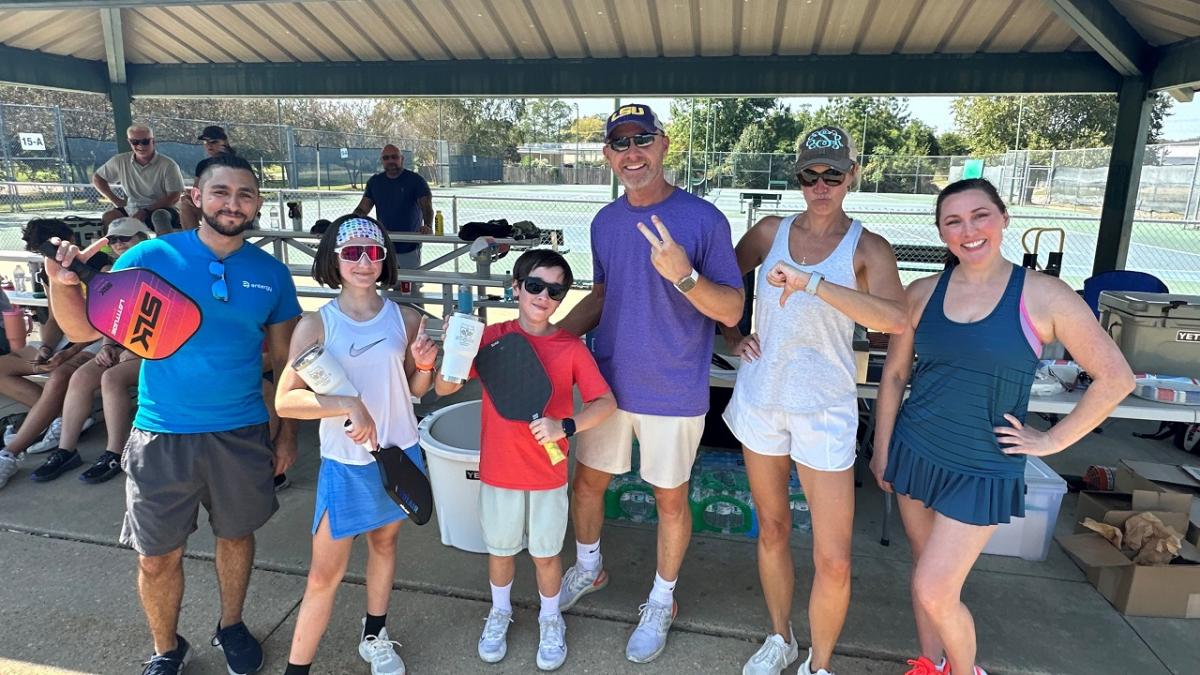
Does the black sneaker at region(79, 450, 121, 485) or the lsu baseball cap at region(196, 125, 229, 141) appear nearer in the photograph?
the black sneaker at region(79, 450, 121, 485)

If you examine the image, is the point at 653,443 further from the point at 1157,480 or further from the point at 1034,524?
the point at 1157,480

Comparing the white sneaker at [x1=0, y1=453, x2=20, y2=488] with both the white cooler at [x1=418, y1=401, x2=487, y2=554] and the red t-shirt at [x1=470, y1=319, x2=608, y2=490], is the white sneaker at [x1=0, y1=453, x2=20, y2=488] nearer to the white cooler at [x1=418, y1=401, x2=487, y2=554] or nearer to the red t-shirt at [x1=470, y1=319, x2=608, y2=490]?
the white cooler at [x1=418, y1=401, x2=487, y2=554]

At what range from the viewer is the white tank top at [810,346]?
2.16 meters

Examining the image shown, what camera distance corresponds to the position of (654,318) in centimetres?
238

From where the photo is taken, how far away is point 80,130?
25797 millimetres

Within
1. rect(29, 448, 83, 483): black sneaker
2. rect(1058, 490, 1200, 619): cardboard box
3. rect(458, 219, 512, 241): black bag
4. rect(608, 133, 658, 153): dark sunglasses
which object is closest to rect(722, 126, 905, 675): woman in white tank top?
rect(608, 133, 658, 153): dark sunglasses

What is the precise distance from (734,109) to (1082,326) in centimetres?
3937

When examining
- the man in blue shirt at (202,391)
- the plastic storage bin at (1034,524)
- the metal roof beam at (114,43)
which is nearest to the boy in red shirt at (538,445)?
the man in blue shirt at (202,391)

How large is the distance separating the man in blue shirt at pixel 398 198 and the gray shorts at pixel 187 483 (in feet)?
16.6

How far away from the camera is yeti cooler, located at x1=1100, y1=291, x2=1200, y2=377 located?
322 centimetres

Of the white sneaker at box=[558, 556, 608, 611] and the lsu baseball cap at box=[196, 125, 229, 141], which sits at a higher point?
the lsu baseball cap at box=[196, 125, 229, 141]

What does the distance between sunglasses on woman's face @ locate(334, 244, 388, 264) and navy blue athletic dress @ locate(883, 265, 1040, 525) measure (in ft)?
5.50

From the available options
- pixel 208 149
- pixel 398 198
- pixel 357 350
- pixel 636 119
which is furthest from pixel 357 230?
pixel 398 198

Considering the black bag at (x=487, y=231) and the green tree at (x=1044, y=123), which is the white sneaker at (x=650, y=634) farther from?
the green tree at (x=1044, y=123)
